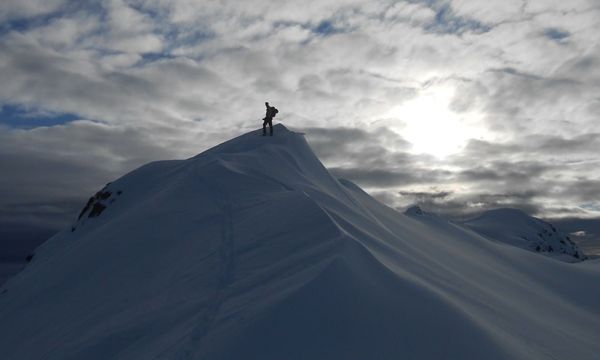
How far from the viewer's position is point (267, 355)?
6.99 m

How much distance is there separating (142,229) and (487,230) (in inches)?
6010

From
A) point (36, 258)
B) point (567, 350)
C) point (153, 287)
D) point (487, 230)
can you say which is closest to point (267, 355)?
point (153, 287)

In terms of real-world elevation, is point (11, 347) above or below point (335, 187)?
below

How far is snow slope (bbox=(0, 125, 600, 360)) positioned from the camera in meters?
7.65

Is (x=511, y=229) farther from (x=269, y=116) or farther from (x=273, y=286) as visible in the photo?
(x=273, y=286)

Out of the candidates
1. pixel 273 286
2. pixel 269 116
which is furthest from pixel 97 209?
pixel 273 286

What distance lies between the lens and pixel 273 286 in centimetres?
935

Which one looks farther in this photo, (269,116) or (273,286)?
(269,116)

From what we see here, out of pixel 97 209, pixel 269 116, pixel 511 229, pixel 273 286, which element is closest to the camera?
pixel 273 286

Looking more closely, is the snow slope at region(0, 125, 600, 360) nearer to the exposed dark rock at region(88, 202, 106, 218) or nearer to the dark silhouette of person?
the exposed dark rock at region(88, 202, 106, 218)

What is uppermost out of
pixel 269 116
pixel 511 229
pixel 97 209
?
pixel 269 116

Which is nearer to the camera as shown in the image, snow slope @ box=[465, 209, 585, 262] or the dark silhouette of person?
the dark silhouette of person

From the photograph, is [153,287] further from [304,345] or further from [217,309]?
[304,345]

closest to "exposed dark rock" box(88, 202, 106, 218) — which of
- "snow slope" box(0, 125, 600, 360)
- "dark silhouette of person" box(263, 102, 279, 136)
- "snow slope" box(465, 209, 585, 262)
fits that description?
"snow slope" box(0, 125, 600, 360)
